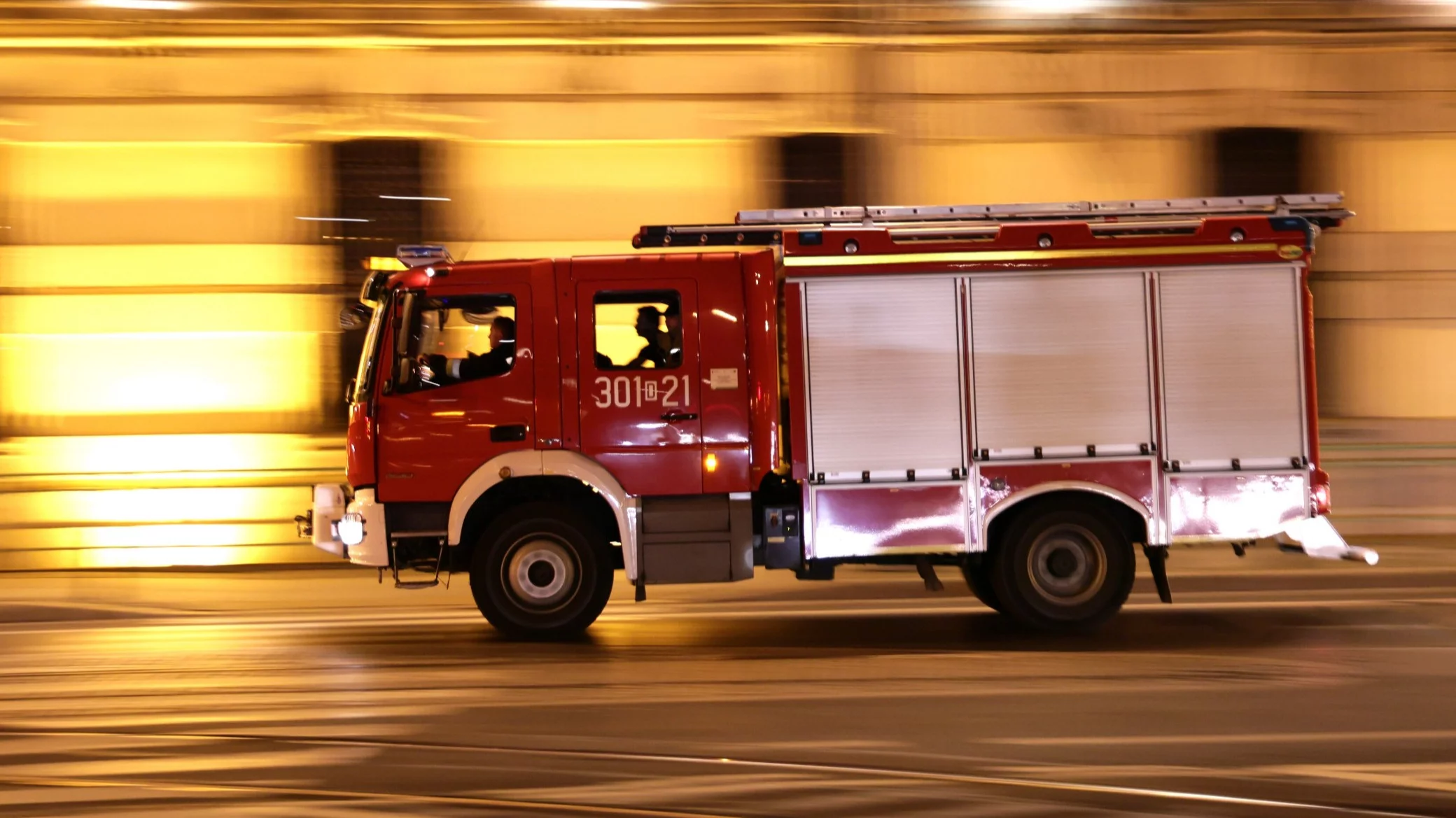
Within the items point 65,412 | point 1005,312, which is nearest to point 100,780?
point 1005,312

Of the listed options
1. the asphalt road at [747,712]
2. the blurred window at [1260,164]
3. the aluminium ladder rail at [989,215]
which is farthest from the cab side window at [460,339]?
the blurred window at [1260,164]

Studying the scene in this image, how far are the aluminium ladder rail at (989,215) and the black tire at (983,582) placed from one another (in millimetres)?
2290

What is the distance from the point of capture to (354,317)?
30.3 ft

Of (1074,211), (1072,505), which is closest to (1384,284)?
(1074,211)

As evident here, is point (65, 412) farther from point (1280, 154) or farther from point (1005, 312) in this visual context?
point (1280, 154)

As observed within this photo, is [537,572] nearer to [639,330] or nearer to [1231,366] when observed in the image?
[639,330]

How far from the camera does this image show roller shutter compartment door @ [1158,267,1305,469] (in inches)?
362

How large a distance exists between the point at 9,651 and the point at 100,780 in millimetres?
4265

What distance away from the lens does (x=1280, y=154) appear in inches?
597

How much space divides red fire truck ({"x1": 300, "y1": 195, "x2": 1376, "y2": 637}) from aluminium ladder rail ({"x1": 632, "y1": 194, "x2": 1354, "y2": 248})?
23 mm

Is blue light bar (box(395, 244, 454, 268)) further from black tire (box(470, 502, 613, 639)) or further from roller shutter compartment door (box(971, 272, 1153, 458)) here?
roller shutter compartment door (box(971, 272, 1153, 458))

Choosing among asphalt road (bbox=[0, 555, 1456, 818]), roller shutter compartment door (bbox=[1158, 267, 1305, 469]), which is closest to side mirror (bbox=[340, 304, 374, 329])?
asphalt road (bbox=[0, 555, 1456, 818])

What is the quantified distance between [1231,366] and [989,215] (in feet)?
6.06

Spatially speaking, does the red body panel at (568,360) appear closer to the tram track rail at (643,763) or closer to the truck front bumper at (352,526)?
the truck front bumper at (352,526)
